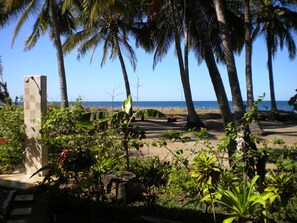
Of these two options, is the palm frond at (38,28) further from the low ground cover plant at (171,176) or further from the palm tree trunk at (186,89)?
the low ground cover plant at (171,176)

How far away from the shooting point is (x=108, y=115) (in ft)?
17.8

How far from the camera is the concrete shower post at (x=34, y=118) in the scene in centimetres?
589

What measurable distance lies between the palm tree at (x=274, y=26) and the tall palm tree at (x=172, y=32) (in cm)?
568

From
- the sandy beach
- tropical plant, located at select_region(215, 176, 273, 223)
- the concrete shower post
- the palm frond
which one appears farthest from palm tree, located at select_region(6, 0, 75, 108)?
tropical plant, located at select_region(215, 176, 273, 223)

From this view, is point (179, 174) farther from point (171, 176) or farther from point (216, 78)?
point (216, 78)

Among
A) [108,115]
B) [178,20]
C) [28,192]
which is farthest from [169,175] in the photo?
[178,20]

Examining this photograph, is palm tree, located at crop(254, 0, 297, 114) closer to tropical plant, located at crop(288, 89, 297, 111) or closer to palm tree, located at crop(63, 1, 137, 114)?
palm tree, located at crop(63, 1, 137, 114)

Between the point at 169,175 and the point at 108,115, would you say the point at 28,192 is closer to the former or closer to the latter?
the point at 108,115

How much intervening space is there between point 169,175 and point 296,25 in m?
18.7

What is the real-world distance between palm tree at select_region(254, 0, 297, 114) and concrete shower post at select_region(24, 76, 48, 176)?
55.4 ft

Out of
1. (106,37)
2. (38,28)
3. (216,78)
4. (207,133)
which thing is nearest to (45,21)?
(38,28)

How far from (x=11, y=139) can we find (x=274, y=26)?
1940 cm

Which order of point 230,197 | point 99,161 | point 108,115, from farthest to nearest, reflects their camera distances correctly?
1. point 108,115
2. point 99,161
3. point 230,197

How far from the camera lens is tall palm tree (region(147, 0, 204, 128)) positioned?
50.3 feet
